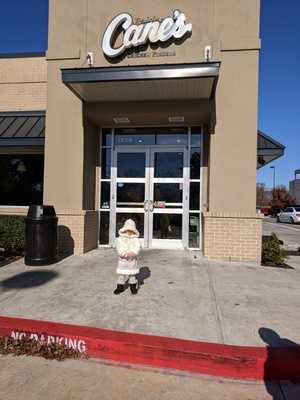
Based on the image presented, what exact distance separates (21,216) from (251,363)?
313 inches

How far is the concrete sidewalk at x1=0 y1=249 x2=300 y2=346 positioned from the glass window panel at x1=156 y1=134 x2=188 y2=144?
3.39 metres

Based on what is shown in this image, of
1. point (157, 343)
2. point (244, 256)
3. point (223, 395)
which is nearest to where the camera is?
point (223, 395)

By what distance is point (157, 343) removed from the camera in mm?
4391

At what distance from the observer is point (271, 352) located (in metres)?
4.20

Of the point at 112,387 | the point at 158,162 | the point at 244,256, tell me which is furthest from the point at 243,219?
the point at 112,387

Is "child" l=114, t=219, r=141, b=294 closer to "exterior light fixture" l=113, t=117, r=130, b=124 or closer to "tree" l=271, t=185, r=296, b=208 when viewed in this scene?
"exterior light fixture" l=113, t=117, r=130, b=124

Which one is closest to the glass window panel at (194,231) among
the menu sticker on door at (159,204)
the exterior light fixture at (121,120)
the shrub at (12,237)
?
the menu sticker on door at (159,204)

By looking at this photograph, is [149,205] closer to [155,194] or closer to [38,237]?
[155,194]

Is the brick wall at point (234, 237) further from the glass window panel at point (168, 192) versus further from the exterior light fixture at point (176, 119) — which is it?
the exterior light fixture at point (176, 119)

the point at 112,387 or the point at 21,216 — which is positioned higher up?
the point at 21,216

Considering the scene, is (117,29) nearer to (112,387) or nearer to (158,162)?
(158,162)

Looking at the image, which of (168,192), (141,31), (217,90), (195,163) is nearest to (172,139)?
(195,163)

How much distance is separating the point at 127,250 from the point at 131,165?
15.7 feet

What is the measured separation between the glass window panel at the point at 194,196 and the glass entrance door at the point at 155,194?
0.53 ft
